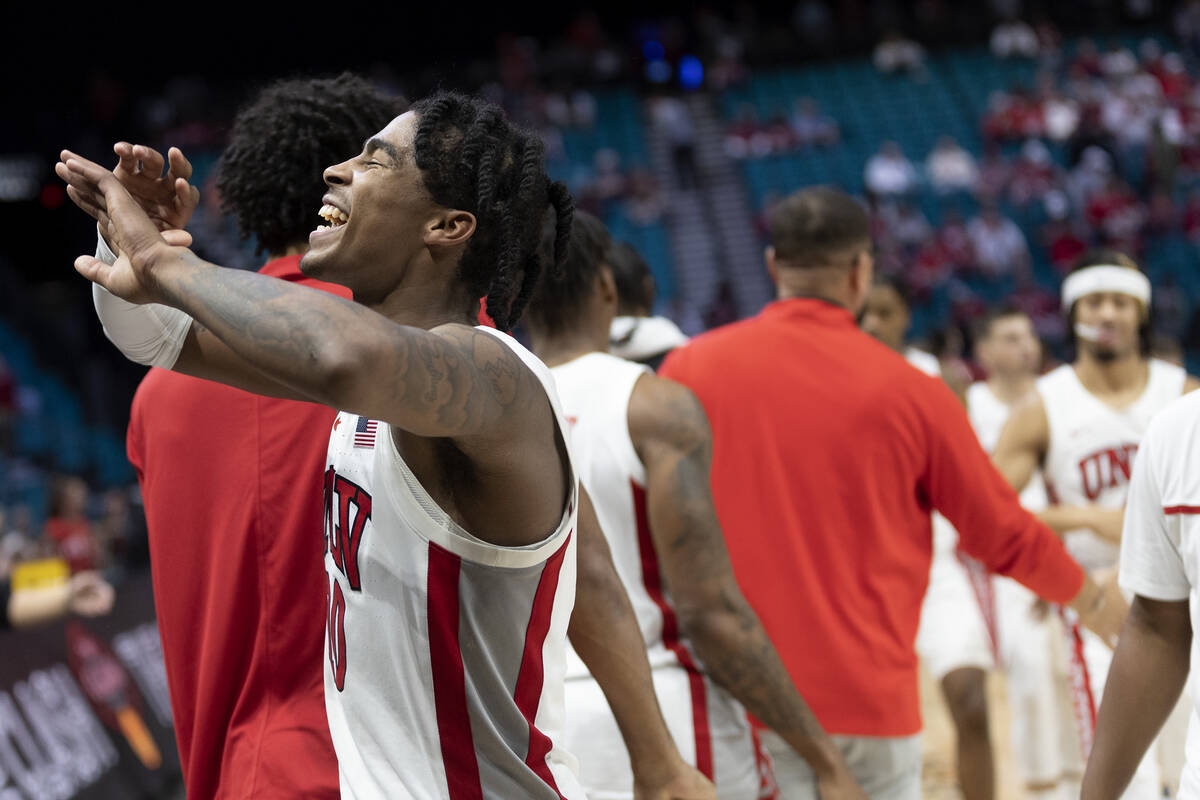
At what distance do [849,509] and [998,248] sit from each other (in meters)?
16.0

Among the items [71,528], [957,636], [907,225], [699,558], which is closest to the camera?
[699,558]

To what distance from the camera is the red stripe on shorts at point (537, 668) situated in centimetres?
192

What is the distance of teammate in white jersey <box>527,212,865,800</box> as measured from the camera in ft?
9.32

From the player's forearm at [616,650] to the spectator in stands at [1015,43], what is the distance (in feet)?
72.3

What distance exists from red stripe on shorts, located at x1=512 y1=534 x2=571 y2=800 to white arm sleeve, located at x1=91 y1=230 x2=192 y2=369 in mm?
710

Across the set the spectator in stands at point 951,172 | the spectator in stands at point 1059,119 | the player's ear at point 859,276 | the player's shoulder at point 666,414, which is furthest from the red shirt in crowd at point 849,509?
the spectator in stands at point 1059,119

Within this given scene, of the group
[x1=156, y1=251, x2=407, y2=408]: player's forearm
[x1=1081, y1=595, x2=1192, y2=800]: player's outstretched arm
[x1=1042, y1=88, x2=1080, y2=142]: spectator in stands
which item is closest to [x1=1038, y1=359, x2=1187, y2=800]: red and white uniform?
[x1=1081, y1=595, x2=1192, y2=800]: player's outstretched arm

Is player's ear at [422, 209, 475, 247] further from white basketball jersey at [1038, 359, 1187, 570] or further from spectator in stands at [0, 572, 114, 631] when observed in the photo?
spectator in stands at [0, 572, 114, 631]

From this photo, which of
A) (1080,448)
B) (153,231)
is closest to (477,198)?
(153,231)

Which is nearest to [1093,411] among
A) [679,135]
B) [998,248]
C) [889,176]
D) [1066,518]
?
[1066,518]

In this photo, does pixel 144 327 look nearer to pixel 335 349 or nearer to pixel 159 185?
pixel 159 185

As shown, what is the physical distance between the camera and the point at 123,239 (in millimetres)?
1620

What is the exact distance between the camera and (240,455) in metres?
2.21

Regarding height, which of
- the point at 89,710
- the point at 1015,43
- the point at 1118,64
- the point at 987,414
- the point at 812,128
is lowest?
the point at 89,710
